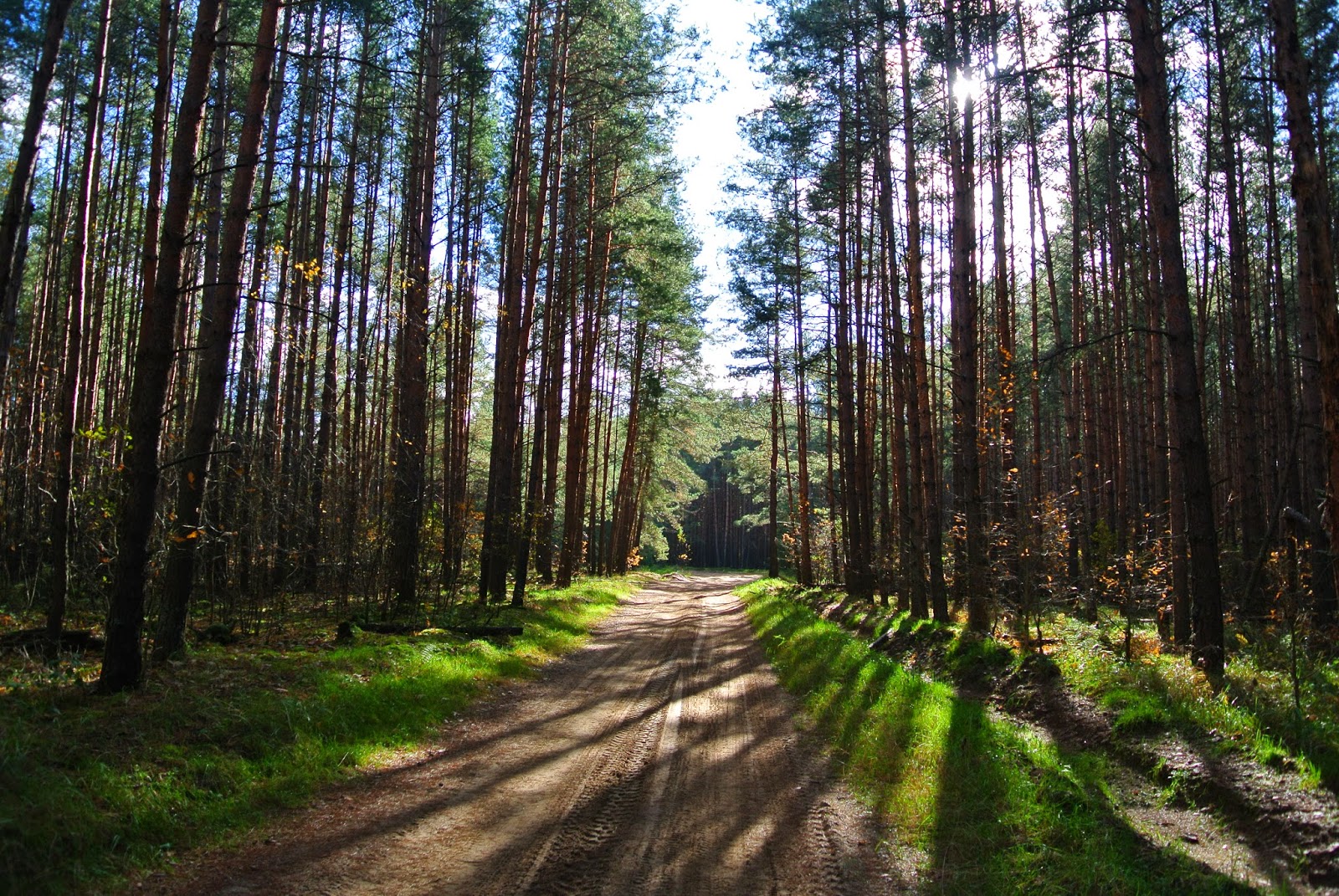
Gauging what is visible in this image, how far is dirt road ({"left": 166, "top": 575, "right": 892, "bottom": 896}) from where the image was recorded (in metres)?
4.04

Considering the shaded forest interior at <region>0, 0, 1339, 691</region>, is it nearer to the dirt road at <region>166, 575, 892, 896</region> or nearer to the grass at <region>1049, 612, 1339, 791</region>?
the grass at <region>1049, 612, 1339, 791</region>

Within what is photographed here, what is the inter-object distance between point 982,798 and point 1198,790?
1.32 m

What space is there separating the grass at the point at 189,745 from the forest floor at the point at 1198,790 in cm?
544

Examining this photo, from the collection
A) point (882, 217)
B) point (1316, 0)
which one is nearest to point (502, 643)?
point (882, 217)

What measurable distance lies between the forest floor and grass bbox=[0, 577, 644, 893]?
17.9 feet

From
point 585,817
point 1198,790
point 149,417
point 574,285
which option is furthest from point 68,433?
point 574,285

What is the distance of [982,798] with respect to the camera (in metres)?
5.25

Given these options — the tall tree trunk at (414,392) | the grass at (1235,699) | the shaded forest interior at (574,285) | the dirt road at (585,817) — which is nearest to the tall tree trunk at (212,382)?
the shaded forest interior at (574,285)

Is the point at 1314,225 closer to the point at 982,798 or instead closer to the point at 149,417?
the point at 982,798

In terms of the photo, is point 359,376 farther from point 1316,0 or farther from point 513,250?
point 1316,0

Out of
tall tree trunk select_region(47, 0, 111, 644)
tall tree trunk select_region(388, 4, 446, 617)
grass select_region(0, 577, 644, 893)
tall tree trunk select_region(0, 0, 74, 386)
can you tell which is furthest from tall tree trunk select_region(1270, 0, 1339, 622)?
tall tree trunk select_region(47, 0, 111, 644)

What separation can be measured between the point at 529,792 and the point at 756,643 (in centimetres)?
919

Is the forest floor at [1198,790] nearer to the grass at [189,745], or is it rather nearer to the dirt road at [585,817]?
the dirt road at [585,817]

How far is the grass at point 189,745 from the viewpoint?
3762mm
